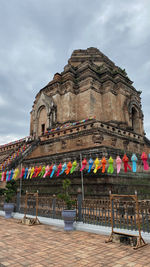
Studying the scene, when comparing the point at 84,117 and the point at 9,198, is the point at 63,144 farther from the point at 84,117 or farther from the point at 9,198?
the point at 9,198

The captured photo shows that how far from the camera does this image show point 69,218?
7852mm

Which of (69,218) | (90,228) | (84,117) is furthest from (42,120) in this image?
(90,228)

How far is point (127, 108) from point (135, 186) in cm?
1378

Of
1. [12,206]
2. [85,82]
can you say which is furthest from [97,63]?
[12,206]

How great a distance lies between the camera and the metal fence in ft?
21.3

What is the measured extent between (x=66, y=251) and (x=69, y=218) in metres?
2.52

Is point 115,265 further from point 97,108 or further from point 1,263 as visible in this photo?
point 97,108

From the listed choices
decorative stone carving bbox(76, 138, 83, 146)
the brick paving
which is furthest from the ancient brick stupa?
the brick paving

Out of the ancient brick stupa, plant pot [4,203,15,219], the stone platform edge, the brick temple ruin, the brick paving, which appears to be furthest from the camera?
the ancient brick stupa

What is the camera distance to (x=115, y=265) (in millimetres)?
4359

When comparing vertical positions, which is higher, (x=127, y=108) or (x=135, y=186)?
(x=127, y=108)

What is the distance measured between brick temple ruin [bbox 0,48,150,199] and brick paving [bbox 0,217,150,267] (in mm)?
6291

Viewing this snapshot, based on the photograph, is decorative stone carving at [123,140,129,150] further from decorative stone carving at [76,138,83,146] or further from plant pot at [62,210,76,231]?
plant pot at [62,210,76,231]

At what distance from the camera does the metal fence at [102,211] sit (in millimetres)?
6493
